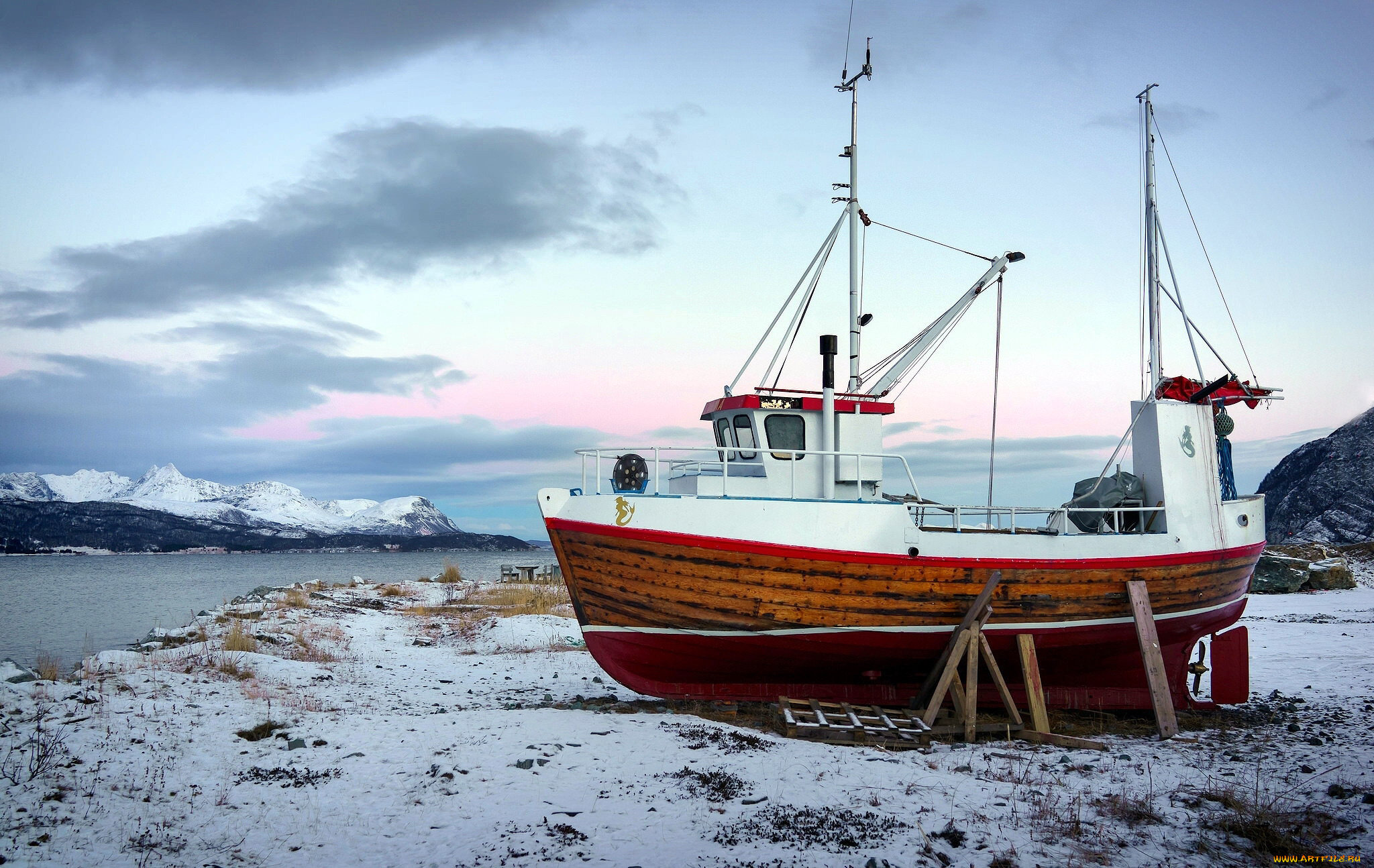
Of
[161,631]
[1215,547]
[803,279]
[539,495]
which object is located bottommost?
[161,631]

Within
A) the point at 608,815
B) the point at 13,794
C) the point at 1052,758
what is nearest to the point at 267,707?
the point at 13,794

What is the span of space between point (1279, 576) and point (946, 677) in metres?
27.1

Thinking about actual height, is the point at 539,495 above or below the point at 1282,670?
above

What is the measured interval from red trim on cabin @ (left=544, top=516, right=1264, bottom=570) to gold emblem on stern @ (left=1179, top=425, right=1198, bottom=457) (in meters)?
2.17

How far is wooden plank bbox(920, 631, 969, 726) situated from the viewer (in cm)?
1065

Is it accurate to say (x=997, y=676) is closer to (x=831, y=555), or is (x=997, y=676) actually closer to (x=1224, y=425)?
(x=831, y=555)

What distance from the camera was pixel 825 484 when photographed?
41.5 feet

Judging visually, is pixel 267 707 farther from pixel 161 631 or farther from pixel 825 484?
pixel 161 631

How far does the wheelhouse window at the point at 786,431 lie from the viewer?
13.1m

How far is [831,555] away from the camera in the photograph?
1095cm

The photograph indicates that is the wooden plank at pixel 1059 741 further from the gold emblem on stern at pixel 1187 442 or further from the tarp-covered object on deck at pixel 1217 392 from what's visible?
the tarp-covered object on deck at pixel 1217 392

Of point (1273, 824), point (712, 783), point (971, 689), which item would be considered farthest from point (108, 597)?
point (1273, 824)

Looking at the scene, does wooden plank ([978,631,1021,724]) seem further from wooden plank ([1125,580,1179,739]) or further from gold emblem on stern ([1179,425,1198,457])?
gold emblem on stern ([1179,425,1198,457])

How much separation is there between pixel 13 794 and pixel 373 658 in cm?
1030
